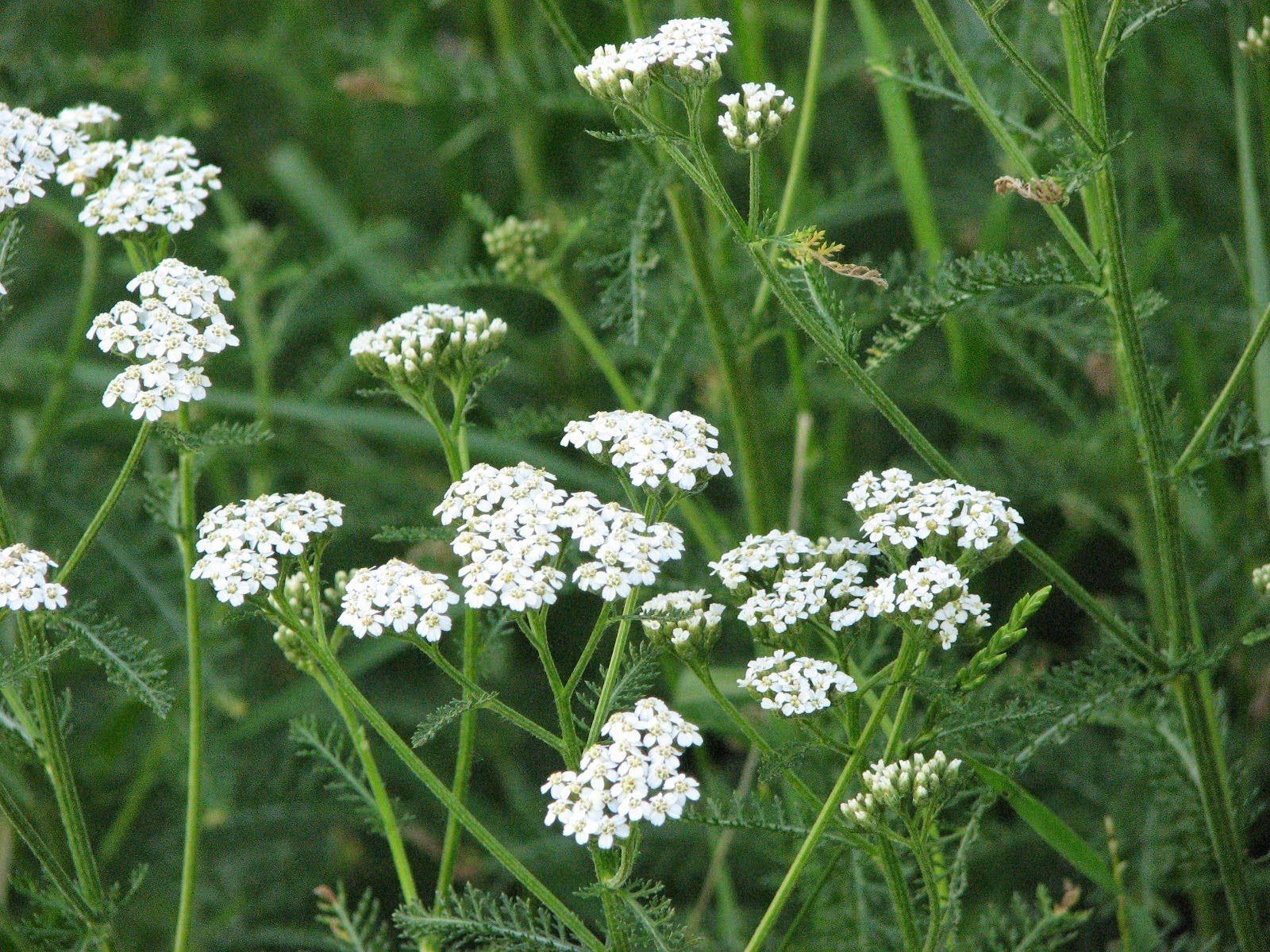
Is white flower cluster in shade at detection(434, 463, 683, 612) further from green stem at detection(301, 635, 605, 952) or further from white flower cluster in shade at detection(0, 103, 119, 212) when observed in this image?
white flower cluster in shade at detection(0, 103, 119, 212)

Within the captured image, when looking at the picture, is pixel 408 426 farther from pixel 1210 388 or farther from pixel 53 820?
pixel 1210 388

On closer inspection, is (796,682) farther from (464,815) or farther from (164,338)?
(164,338)

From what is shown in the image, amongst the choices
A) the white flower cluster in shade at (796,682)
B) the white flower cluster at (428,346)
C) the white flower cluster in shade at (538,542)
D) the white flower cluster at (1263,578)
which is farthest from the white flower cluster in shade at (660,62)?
the white flower cluster at (1263,578)

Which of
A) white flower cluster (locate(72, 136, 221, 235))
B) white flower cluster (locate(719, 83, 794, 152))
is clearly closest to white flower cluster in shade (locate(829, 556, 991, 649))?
white flower cluster (locate(719, 83, 794, 152))

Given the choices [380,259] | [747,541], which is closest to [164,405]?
[747,541]

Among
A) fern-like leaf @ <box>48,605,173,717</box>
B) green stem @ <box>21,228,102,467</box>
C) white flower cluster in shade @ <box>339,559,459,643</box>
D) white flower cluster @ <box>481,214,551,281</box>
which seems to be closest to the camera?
white flower cluster in shade @ <box>339,559,459,643</box>

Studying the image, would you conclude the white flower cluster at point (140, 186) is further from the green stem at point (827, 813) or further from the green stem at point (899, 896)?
the green stem at point (899, 896)
